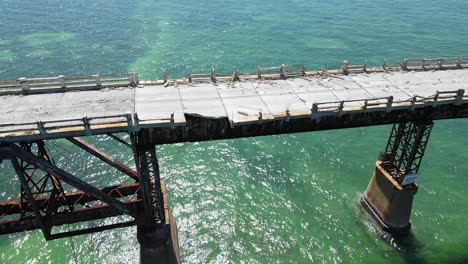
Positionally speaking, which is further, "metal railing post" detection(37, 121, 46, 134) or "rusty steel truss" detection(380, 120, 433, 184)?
"rusty steel truss" detection(380, 120, 433, 184)

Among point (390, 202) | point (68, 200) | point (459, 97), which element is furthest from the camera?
point (390, 202)

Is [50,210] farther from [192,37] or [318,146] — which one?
[192,37]

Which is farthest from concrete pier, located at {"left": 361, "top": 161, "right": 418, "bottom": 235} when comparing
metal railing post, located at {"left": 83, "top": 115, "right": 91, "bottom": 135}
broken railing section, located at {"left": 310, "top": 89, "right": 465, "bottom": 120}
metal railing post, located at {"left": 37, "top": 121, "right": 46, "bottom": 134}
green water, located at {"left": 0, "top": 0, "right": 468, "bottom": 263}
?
metal railing post, located at {"left": 37, "top": 121, "right": 46, "bottom": 134}

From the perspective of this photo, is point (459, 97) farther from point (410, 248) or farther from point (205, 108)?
point (205, 108)

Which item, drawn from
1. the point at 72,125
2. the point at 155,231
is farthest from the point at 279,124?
the point at 72,125

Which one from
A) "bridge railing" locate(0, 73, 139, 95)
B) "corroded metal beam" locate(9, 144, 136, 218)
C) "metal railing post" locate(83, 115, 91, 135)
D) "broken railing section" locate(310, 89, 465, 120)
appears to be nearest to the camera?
"metal railing post" locate(83, 115, 91, 135)

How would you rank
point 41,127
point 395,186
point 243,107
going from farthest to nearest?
point 395,186, point 243,107, point 41,127

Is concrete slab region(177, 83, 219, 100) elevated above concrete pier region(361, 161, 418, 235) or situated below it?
above

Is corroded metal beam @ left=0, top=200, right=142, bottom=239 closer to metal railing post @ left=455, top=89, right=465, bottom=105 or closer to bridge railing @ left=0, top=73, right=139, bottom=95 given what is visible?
bridge railing @ left=0, top=73, right=139, bottom=95
